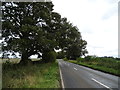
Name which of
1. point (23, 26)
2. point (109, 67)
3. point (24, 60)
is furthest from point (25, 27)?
point (109, 67)

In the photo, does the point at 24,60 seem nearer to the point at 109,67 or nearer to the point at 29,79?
the point at 109,67

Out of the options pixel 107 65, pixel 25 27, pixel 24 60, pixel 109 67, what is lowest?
pixel 109 67

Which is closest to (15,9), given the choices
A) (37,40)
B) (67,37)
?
(37,40)

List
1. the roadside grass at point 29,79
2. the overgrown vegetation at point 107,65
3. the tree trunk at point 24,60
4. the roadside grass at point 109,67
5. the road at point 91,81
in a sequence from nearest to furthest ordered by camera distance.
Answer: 1. the roadside grass at point 29,79
2. the road at point 91,81
3. the roadside grass at point 109,67
4. the overgrown vegetation at point 107,65
5. the tree trunk at point 24,60

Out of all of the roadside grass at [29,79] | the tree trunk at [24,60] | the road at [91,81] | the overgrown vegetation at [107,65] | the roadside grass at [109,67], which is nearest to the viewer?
the roadside grass at [29,79]

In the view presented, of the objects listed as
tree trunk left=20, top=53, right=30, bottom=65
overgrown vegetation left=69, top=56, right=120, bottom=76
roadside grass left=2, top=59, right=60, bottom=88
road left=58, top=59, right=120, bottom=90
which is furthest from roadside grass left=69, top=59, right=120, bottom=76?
tree trunk left=20, top=53, right=30, bottom=65

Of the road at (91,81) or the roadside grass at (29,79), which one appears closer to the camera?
the roadside grass at (29,79)

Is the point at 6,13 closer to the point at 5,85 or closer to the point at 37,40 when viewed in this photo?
the point at 37,40

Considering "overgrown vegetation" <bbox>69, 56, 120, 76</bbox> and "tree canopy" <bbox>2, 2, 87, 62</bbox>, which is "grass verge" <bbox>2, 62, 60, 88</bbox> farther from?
"overgrown vegetation" <bbox>69, 56, 120, 76</bbox>

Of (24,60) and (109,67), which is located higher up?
(24,60)

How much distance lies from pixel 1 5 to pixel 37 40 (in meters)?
7.64

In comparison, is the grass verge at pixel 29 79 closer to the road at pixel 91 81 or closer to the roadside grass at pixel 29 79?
the roadside grass at pixel 29 79

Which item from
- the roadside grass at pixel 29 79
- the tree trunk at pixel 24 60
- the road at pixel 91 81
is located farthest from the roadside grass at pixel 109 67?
the tree trunk at pixel 24 60

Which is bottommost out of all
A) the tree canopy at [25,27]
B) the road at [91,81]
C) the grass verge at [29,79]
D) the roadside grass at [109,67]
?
the road at [91,81]
